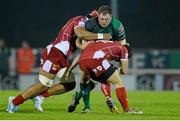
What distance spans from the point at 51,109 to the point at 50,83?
1.51 m

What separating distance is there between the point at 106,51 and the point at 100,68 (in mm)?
292

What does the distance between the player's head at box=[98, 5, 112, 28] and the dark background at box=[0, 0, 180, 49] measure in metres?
15.8

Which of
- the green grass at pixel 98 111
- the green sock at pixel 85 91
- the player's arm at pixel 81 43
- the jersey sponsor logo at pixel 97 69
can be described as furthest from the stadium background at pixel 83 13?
the jersey sponsor logo at pixel 97 69

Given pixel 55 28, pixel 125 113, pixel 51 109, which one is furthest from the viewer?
pixel 55 28

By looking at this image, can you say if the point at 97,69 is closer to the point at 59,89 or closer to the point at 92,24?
the point at 92,24

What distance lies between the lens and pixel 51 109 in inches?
607

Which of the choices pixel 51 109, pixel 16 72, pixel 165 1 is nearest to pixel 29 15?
pixel 16 72

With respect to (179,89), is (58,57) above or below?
above

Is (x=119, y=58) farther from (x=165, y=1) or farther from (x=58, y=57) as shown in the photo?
(x=165, y=1)

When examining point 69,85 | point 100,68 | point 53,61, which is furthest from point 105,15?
point 69,85

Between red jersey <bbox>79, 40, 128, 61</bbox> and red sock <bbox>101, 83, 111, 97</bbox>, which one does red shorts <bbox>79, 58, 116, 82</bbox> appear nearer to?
red jersey <bbox>79, 40, 128, 61</bbox>

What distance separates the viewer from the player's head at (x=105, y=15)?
13.4m

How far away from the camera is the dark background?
29.5m

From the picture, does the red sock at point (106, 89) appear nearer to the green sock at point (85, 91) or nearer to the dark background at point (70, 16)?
the green sock at point (85, 91)
